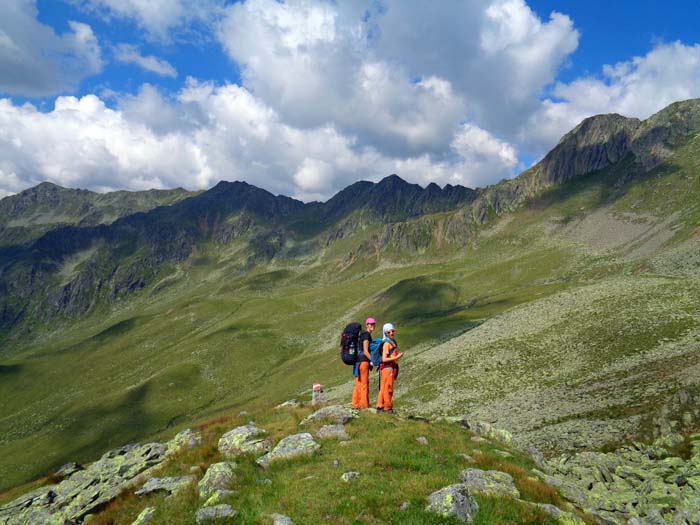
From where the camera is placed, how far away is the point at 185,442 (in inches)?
761

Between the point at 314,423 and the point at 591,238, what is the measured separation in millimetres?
214872

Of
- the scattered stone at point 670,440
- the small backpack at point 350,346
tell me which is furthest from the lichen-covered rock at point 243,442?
the scattered stone at point 670,440

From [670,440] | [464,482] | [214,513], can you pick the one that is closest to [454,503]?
[464,482]

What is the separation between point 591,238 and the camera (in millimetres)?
195875

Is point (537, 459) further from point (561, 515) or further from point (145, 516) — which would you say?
point (145, 516)

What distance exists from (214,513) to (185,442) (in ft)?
31.3

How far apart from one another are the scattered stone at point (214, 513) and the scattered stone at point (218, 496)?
584 mm

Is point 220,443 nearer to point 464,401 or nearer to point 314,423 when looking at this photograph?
point 314,423

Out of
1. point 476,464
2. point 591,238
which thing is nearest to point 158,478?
point 476,464

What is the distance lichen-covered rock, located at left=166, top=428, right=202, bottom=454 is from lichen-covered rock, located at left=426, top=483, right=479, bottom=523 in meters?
12.3

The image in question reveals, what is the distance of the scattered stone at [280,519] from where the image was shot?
1028cm

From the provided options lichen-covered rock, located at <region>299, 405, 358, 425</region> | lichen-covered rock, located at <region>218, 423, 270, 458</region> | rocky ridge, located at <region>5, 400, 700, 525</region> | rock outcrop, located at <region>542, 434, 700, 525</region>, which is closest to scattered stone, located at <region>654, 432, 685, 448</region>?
rocky ridge, located at <region>5, 400, 700, 525</region>

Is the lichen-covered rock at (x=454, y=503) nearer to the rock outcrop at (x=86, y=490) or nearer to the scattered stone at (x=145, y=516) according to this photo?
the scattered stone at (x=145, y=516)

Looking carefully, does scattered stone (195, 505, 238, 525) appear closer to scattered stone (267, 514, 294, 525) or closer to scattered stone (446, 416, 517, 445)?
scattered stone (267, 514, 294, 525)
